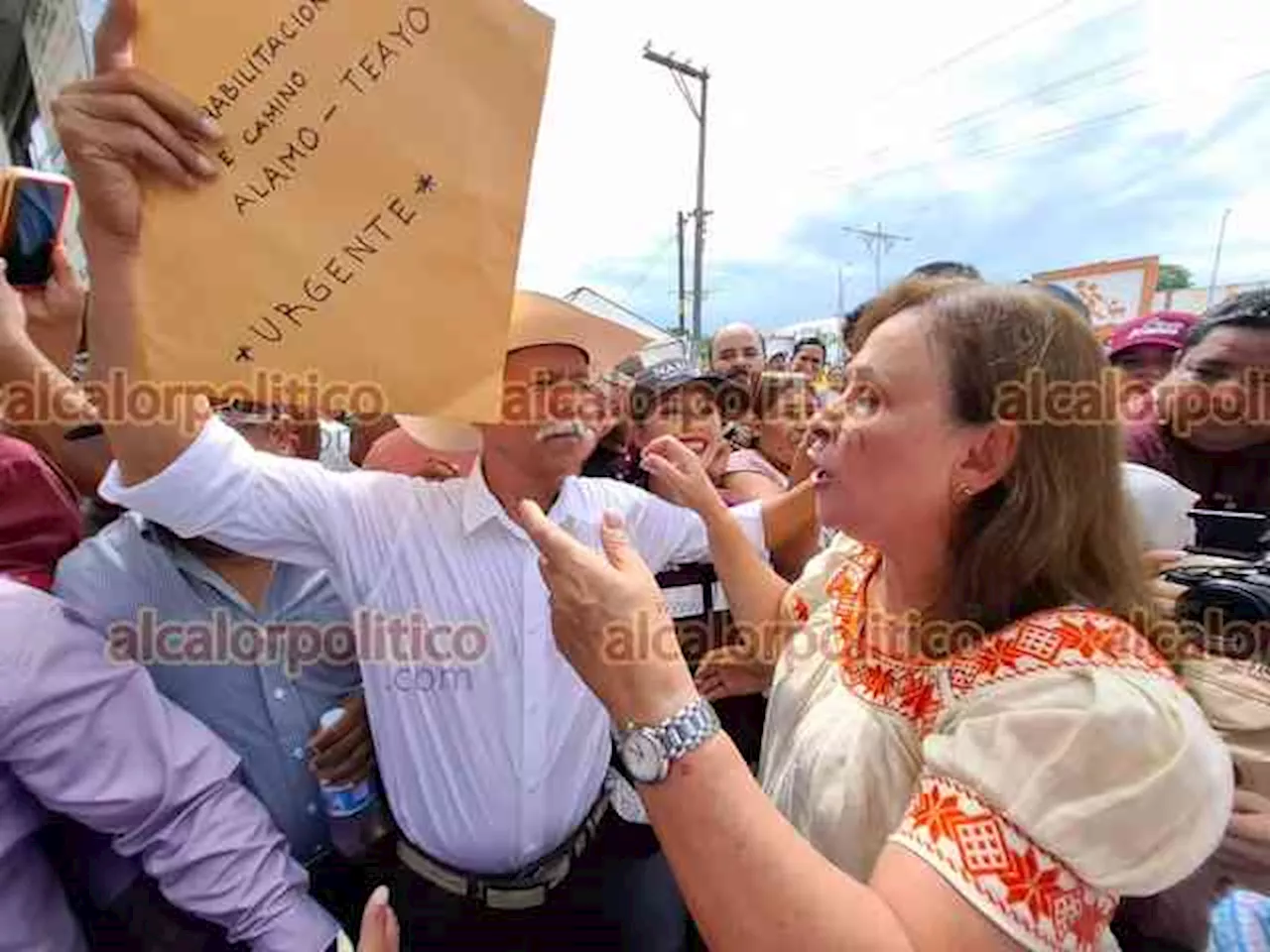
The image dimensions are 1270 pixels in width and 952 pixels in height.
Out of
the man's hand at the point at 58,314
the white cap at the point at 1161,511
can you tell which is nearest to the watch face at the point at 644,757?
the white cap at the point at 1161,511

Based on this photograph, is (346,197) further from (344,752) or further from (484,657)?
(344,752)

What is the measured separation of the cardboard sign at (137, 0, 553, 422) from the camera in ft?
2.54

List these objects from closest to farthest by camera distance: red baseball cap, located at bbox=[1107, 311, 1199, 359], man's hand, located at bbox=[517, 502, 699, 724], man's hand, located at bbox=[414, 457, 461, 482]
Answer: man's hand, located at bbox=[517, 502, 699, 724]
man's hand, located at bbox=[414, 457, 461, 482]
red baseball cap, located at bbox=[1107, 311, 1199, 359]

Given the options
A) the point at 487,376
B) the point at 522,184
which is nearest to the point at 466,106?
the point at 522,184

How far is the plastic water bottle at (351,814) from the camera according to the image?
4.63ft

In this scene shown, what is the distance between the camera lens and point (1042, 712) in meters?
0.79

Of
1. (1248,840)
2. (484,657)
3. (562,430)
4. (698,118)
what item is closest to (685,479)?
(562,430)

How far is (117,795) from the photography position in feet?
3.73

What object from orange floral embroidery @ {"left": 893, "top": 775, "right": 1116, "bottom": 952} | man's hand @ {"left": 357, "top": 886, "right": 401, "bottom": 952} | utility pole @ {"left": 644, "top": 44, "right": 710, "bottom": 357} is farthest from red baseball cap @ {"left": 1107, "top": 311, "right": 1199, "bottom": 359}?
utility pole @ {"left": 644, "top": 44, "right": 710, "bottom": 357}

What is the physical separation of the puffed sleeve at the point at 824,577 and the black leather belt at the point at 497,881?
0.73 m

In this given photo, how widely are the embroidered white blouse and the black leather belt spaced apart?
76cm

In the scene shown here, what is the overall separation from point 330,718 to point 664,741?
97 cm

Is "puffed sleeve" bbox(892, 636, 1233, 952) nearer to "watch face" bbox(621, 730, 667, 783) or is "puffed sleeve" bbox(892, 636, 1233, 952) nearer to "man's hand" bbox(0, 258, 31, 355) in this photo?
"watch face" bbox(621, 730, 667, 783)

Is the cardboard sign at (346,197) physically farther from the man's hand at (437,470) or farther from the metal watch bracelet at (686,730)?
Result: the man's hand at (437,470)
